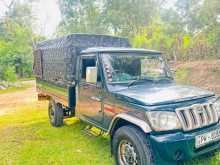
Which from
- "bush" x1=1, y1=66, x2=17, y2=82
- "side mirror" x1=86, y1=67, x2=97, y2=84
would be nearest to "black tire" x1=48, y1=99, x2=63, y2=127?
"side mirror" x1=86, y1=67, x2=97, y2=84

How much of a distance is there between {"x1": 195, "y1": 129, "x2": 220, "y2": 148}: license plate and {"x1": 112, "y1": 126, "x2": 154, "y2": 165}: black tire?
26.8 inches

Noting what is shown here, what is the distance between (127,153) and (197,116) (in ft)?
3.94

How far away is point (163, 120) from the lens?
3.85 meters

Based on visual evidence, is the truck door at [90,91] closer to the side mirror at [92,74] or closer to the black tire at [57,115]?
the side mirror at [92,74]

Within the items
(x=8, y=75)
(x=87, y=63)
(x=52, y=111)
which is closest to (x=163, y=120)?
(x=87, y=63)

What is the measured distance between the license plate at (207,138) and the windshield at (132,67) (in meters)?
1.61

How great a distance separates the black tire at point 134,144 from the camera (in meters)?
3.88

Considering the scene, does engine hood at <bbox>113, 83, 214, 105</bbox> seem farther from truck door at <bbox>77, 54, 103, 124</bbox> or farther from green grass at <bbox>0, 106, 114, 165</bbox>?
green grass at <bbox>0, 106, 114, 165</bbox>

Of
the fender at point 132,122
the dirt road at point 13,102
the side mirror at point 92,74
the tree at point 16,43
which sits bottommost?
the dirt road at point 13,102

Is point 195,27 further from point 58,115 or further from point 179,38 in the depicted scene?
point 58,115

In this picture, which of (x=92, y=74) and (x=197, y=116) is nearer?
(x=197, y=116)

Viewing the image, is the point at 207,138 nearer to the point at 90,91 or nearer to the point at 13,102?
the point at 90,91

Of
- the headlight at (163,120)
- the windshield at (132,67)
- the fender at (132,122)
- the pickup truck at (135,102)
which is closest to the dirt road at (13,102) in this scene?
the pickup truck at (135,102)

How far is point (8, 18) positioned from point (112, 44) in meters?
39.8
